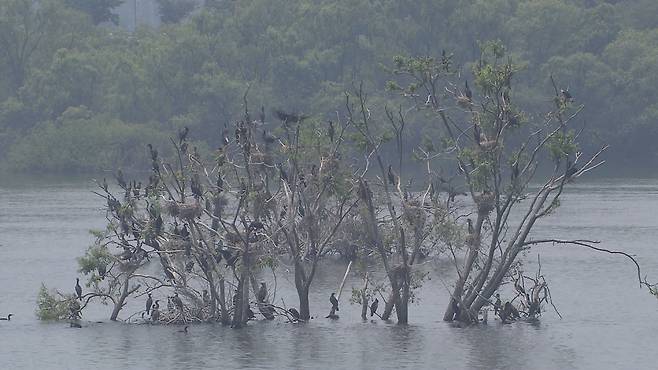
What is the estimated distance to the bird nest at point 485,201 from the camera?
3681cm

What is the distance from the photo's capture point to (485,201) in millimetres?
36812

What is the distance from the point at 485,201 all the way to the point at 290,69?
72799 mm

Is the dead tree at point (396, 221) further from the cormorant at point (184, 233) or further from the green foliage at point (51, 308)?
the green foliage at point (51, 308)

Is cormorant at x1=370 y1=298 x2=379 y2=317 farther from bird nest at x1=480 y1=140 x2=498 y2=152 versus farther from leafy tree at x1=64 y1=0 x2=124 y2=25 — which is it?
leafy tree at x1=64 y1=0 x2=124 y2=25

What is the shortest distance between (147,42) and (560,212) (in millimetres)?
50147

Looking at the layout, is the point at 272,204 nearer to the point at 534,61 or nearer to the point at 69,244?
the point at 69,244

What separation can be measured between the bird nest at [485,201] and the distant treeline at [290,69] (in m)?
63.8

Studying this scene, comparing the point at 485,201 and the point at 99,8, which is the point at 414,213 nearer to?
the point at 485,201

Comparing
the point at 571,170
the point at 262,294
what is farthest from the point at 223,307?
the point at 571,170

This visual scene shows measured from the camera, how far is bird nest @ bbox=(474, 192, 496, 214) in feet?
121

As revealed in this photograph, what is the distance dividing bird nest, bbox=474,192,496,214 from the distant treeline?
63766 mm

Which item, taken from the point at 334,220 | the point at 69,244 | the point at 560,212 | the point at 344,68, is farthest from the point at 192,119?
the point at 334,220

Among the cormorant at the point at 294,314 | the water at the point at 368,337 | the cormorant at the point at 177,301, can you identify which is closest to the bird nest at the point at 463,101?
the water at the point at 368,337

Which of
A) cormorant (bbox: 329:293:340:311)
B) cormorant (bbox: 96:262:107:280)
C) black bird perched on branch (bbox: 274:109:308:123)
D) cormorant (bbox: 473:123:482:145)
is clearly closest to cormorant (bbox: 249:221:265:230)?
black bird perched on branch (bbox: 274:109:308:123)
